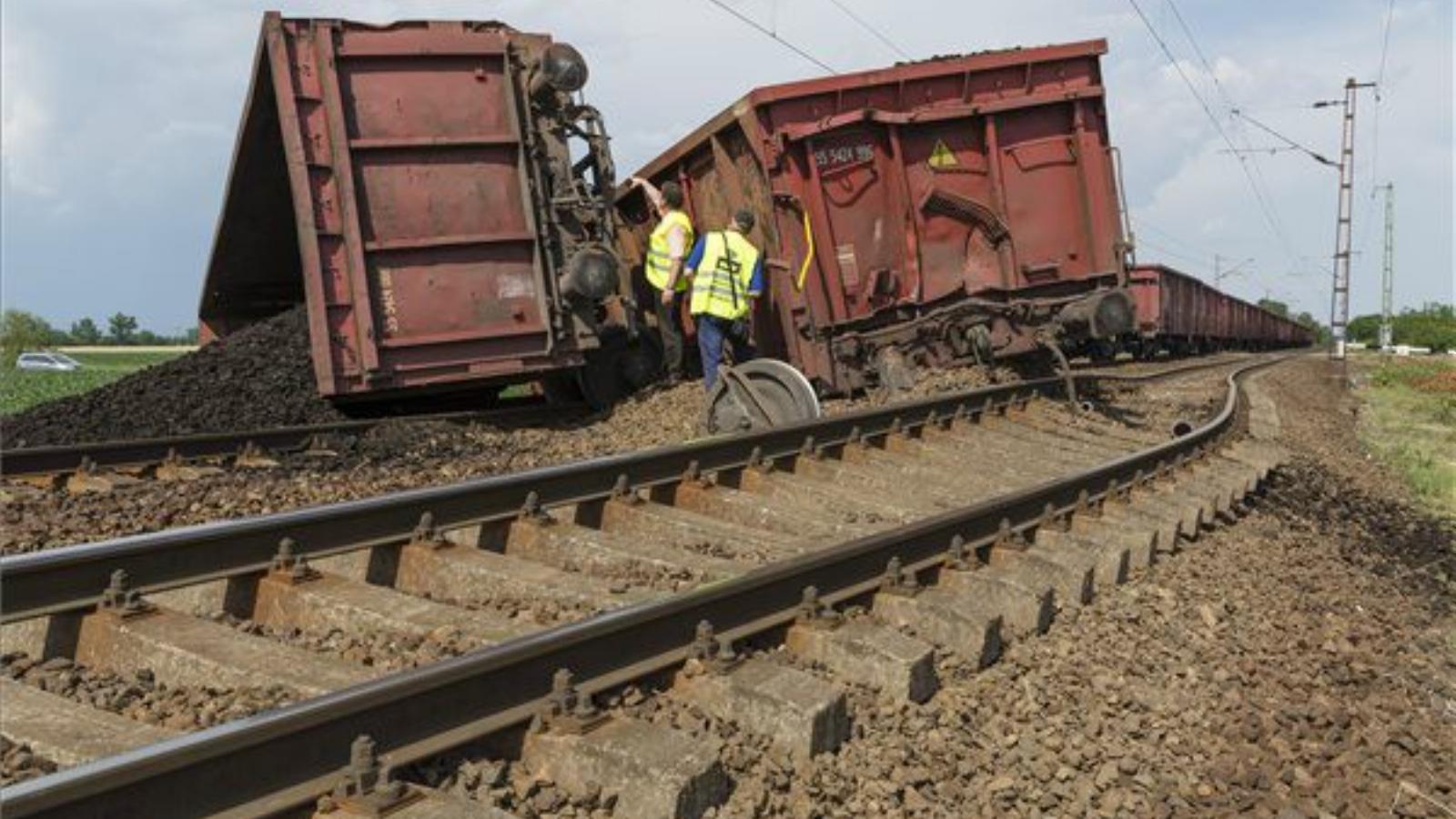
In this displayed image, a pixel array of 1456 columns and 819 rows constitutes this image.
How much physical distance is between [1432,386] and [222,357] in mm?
25262

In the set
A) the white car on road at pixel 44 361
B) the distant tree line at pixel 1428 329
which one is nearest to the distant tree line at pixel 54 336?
the white car on road at pixel 44 361

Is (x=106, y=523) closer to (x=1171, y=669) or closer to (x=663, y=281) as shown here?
(x=1171, y=669)

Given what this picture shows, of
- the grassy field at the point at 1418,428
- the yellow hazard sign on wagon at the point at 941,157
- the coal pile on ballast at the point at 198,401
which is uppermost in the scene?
the yellow hazard sign on wagon at the point at 941,157

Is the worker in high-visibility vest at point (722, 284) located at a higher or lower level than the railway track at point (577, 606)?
higher

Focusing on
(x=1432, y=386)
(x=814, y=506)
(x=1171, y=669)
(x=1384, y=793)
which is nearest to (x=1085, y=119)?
(x=814, y=506)

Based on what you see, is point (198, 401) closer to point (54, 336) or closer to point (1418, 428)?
point (1418, 428)

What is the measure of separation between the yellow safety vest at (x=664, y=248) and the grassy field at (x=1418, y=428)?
6.51 meters

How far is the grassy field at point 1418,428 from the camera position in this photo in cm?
1115

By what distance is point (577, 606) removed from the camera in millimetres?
3957

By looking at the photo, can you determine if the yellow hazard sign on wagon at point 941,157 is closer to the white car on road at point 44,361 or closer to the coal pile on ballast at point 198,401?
the coal pile on ballast at point 198,401

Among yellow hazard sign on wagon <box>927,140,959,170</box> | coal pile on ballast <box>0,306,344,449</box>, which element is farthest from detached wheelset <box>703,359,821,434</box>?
coal pile on ballast <box>0,306,344,449</box>

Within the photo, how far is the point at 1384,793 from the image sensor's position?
3.50 metres

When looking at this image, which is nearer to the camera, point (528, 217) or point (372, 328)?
point (372, 328)

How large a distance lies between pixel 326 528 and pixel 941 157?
7.20 metres
